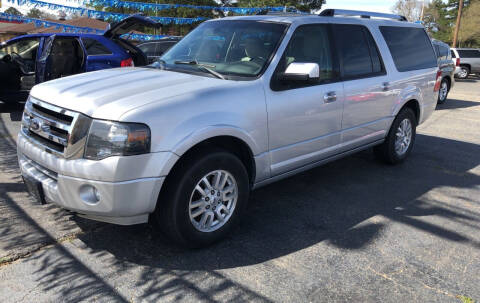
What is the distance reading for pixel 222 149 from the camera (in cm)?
326

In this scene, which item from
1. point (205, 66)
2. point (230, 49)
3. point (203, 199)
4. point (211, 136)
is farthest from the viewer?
point (230, 49)

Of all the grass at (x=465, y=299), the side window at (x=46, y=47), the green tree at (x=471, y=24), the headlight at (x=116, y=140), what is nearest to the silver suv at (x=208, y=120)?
the headlight at (x=116, y=140)

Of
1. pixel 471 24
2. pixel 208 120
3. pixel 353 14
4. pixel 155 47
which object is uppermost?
pixel 471 24

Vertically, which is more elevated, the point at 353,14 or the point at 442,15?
the point at 442,15

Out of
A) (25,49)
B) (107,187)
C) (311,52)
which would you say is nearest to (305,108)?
(311,52)

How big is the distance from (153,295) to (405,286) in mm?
1779

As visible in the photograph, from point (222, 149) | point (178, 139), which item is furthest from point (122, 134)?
point (222, 149)

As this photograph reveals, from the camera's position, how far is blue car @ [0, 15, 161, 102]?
308 inches

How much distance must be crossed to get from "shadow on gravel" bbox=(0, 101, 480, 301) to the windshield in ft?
4.77

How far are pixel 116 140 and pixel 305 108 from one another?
6.18 ft

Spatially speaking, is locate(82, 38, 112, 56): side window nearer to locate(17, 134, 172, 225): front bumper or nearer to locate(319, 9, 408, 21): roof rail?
locate(319, 9, 408, 21): roof rail

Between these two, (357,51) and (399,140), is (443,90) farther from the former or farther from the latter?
(357,51)

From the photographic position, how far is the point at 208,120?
305cm

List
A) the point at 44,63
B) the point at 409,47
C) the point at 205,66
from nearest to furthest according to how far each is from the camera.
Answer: the point at 205,66
the point at 409,47
the point at 44,63
